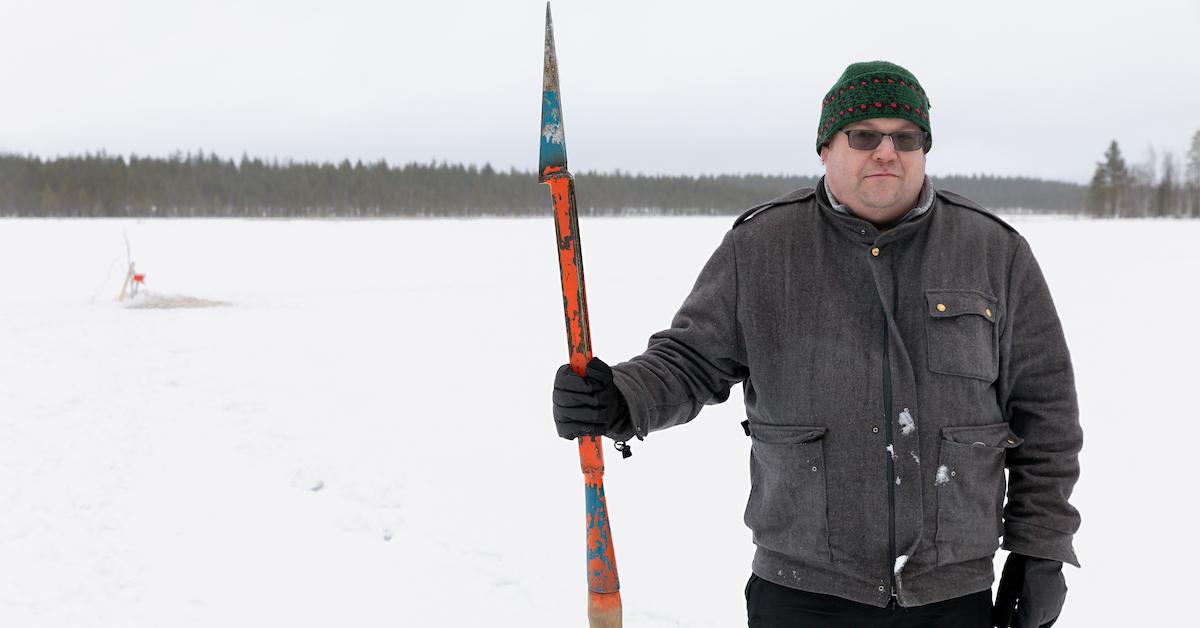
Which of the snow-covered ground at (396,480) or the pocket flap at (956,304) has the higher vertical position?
the pocket flap at (956,304)

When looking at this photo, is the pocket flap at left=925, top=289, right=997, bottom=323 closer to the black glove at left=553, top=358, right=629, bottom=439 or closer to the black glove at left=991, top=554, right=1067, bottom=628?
the black glove at left=991, top=554, right=1067, bottom=628

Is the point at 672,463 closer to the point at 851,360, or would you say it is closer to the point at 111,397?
the point at 851,360

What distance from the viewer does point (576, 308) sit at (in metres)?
2.17

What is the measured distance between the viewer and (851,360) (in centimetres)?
202

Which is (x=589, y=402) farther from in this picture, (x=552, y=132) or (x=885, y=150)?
(x=885, y=150)

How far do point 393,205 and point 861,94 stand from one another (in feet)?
298

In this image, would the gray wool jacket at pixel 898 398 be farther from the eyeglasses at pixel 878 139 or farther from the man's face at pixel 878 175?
the eyeglasses at pixel 878 139

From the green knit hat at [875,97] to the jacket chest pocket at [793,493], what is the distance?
72 centimetres

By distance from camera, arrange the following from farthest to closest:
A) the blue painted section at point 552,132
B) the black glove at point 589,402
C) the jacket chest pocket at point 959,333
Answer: the blue painted section at point 552,132, the black glove at point 589,402, the jacket chest pocket at point 959,333

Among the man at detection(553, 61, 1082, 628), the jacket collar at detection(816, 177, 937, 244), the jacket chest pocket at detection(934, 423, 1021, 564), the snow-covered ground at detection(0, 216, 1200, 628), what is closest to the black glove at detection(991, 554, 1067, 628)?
the man at detection(553, 61, 1082, 628)

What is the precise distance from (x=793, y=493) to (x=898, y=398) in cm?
32

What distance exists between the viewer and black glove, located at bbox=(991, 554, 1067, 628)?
6.92ft

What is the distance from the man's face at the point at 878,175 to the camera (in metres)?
2.02

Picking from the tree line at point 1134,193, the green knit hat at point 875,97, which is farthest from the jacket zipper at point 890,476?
the tree line at point 1134,193
